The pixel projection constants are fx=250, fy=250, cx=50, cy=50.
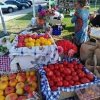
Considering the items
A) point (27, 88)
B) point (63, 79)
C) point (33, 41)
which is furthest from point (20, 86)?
point (33, 41)

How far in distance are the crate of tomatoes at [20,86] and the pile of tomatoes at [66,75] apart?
233 mm

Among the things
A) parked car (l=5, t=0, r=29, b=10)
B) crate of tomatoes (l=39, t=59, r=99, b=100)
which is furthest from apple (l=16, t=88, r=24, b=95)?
parked car (l=5, t=0, r=29, b=10)

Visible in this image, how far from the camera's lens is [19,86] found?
345 cm

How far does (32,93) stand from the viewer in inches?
130

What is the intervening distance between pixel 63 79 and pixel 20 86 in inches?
23.7

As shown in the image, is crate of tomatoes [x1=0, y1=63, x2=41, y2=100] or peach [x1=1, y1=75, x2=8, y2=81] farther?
peach [x1=1, y1=75, x2=8, y2=81]

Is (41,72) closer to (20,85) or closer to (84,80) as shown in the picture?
(20,85)

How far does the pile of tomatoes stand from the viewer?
10.8ft

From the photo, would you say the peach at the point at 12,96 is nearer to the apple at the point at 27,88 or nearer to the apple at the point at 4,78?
the apple at the point at 27,88

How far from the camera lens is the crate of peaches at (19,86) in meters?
3.29

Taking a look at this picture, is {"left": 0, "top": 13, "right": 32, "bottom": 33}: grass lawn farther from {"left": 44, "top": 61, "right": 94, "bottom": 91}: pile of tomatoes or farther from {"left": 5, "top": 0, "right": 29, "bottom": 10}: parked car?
{"left": 5, "top": 0, "right": 29, "bottom": 10}: parked car

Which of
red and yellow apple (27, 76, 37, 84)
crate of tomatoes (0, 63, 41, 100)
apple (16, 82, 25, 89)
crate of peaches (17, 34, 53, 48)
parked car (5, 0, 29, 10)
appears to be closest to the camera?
crate of tomatoes (0, 63, 41, 100)

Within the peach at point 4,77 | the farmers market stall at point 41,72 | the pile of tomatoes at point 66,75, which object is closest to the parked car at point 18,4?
the farmers market stall at point 41,72

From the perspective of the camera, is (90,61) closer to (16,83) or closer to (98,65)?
(98,65)
